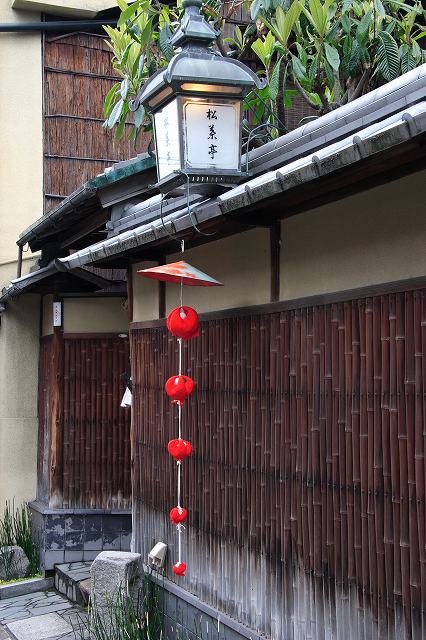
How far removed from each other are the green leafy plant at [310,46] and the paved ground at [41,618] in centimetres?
634

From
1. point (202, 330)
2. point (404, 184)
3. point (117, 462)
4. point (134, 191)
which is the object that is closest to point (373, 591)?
point (404, 184)

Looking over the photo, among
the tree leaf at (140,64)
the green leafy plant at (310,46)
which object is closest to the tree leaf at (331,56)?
the green leafy plant at (310,46)

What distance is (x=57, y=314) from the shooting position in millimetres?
13312

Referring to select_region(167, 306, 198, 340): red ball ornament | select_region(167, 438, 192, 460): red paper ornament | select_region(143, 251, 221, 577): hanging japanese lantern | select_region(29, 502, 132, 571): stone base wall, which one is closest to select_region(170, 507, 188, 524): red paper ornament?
select_region(143, 251, 221, 577): hanging japanese lantern

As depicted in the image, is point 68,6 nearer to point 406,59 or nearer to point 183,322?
point 406,59

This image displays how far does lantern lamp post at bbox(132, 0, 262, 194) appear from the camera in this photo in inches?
272

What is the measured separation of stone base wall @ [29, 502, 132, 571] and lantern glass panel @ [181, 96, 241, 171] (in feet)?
24.8

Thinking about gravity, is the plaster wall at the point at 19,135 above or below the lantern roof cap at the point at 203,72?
above

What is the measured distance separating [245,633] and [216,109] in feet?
15.1

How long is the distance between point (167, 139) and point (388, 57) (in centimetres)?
284

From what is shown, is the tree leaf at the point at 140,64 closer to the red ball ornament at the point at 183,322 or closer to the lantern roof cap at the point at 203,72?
the lantern roof cap at the point at 203,72

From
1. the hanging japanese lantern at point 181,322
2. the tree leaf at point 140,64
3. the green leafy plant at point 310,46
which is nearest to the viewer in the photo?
the hanging japanese lantern at point 181,322

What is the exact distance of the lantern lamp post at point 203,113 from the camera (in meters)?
6.91

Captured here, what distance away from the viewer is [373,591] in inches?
223
